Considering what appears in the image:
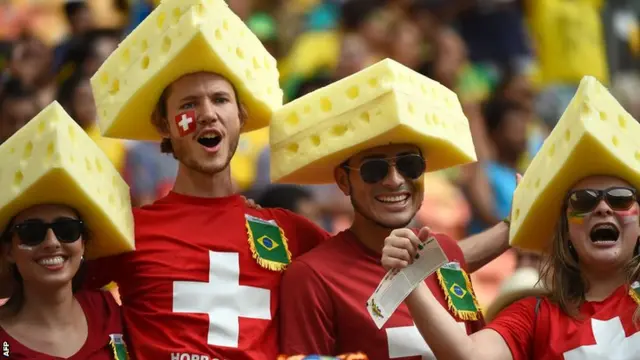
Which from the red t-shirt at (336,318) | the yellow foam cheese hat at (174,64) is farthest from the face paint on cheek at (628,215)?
the yellow foam cheese hat at (174,64)

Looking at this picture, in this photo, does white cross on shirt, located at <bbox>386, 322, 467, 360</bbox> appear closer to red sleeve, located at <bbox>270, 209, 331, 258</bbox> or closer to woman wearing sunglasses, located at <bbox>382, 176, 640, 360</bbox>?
woman wearing sunglasses, located at <bbox>382, 176, 640, 360</bbox>

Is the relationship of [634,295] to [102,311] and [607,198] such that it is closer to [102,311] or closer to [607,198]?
[607,198]

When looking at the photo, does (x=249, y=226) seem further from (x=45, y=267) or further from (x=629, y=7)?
(x=629, y=7)

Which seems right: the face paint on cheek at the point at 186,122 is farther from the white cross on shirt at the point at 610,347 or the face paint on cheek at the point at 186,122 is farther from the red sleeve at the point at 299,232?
the white cross on shirt at the point at 610,347

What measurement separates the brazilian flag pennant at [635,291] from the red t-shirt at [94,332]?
189 cm

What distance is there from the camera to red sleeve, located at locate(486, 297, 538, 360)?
639 cm

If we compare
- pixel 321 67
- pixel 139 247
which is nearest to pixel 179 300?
pixel 139 247

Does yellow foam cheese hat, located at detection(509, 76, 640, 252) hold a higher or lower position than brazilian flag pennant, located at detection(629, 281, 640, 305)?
higher

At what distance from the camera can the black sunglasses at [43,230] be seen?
634 cm

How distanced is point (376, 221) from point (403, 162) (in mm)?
244

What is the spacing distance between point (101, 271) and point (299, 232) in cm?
82

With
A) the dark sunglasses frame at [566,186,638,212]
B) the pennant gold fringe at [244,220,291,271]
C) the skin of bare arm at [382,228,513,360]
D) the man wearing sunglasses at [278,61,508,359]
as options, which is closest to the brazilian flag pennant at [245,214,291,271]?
the pennant gold fringe at [244,220,291,271]

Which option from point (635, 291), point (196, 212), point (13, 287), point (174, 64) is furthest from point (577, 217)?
point (13, 287)

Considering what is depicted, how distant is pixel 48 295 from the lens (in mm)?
6402
